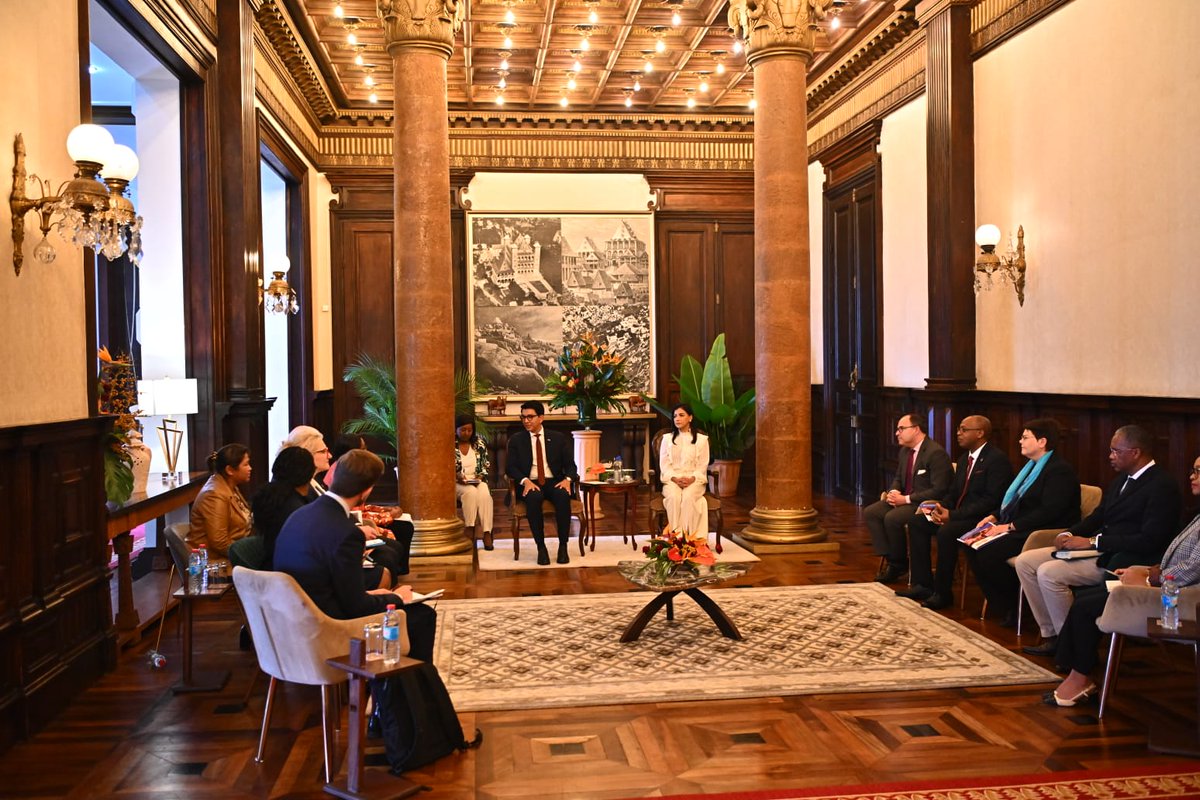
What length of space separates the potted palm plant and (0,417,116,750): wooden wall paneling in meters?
8.63

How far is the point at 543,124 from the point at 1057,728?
40.0 ft

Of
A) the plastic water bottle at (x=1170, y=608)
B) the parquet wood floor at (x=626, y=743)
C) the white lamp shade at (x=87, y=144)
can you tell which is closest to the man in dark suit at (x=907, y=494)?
the parquet wood floor at (x=626, y=743)

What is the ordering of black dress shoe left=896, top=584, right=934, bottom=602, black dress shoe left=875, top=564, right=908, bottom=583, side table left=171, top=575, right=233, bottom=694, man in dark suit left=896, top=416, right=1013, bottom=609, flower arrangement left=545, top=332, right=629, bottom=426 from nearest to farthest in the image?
1. side table left=171, top=575, right=233, bottom=694
2. man in dark suit left=896, top=416, right=1013, bottom=609
3. black dress shoe left=896, top=584, right=934, bottom=602
4. black dress shoe left=875, top=564, right=908, bottom=583
5. flower arrangement left=545, top=332, right=629, bottom=426

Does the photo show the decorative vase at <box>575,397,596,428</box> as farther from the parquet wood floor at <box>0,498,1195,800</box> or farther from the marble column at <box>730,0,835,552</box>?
the parquet wood floor at <box>0,498,1195,800</box>

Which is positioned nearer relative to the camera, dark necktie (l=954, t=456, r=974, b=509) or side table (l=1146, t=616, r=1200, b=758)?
side table (l=1146, t=616, r=1200, b=758)

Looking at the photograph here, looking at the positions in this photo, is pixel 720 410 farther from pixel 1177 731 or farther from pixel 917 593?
pixel 1177 731

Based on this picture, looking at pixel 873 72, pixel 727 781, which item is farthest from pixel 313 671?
pixel 873 72

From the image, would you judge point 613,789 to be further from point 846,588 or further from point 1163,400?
point 1163,400

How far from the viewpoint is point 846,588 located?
8016 mm

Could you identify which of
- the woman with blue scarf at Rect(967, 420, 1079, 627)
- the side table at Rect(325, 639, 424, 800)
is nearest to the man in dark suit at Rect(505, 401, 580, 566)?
the woman with blue scarf at Rect(967, 420, 1079, 627)

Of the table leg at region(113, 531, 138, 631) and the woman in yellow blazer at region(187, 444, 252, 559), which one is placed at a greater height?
the woman in yellow blazer at region(187, 444, 252, 559)

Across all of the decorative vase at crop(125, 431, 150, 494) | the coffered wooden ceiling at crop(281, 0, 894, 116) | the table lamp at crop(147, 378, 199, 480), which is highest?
the coffered wooden ceiling at crop(281, 0, 894, 116)

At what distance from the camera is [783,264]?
31.0 ft

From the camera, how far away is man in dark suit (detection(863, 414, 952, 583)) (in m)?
8.02
